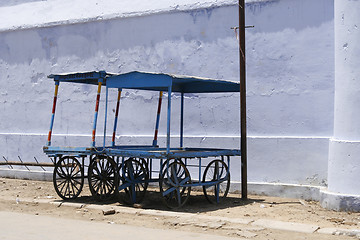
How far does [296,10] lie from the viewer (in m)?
11.1

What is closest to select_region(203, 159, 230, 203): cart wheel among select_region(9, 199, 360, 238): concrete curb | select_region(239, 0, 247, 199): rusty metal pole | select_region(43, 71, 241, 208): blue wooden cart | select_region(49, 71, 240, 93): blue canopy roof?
select_region(43, 71, 241, 208): blue wooden cart

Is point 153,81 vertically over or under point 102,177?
over

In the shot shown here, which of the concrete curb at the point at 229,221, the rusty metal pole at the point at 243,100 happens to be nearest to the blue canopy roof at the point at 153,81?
the rusty metal pole at the point at 243,100

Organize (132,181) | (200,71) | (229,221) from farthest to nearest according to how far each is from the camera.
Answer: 1. (200,71)
2. (132,181)
3. (229,221)

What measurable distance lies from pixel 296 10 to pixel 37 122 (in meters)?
6.91

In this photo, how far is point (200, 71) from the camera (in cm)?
1204

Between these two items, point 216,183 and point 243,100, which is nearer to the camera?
point 216,183

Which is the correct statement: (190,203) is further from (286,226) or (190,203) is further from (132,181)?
(286,226)

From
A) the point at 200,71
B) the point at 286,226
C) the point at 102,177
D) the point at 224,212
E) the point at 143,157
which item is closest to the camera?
the point at 286,226

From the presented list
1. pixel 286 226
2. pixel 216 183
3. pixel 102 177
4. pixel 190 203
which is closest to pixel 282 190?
pixel 216 183

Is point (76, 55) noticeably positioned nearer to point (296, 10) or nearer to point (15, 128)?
point (15, 128)

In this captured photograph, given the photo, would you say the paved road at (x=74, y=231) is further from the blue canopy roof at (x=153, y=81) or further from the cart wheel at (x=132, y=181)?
the blue canopy roof at (x=153, y=81)

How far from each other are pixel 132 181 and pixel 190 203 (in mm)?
1105

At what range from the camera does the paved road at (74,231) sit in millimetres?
7328
